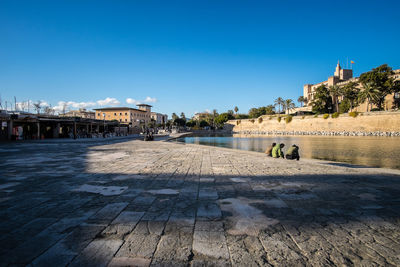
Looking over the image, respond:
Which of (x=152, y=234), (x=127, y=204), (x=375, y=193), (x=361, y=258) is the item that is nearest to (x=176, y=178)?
(x=127, y=204)

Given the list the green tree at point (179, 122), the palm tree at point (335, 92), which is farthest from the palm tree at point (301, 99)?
the green tree at point (179, 122)

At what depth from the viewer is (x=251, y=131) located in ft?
249

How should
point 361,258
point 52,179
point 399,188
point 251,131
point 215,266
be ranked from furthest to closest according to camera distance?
point 251,131 < point 52,179 < point 399,188 < point 361,258 < point 215,266

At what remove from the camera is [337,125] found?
49.4 meters

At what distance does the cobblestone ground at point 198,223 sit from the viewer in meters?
2.08

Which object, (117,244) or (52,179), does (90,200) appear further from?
(52,179)

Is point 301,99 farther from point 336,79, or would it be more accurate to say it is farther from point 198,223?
point 198,223

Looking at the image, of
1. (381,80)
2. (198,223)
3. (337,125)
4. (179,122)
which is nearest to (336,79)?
(381,80)

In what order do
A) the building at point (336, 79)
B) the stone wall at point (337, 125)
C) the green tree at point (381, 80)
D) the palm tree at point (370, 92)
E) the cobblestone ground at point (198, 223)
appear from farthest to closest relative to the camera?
the building at point (336, 79) < the palm tree at point (370, 92) < the green tree at point (381, 80) < the stone wall at point (337, 125) < the cobblestone ground at point (198, 223)

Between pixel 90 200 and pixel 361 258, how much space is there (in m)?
4.10

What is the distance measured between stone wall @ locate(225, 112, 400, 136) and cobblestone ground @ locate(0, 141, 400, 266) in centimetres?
4881

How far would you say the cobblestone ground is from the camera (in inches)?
81.8

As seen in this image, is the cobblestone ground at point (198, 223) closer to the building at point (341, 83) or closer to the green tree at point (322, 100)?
the building at point (341, 83)

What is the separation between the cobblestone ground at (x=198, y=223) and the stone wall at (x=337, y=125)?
48.8 metres
